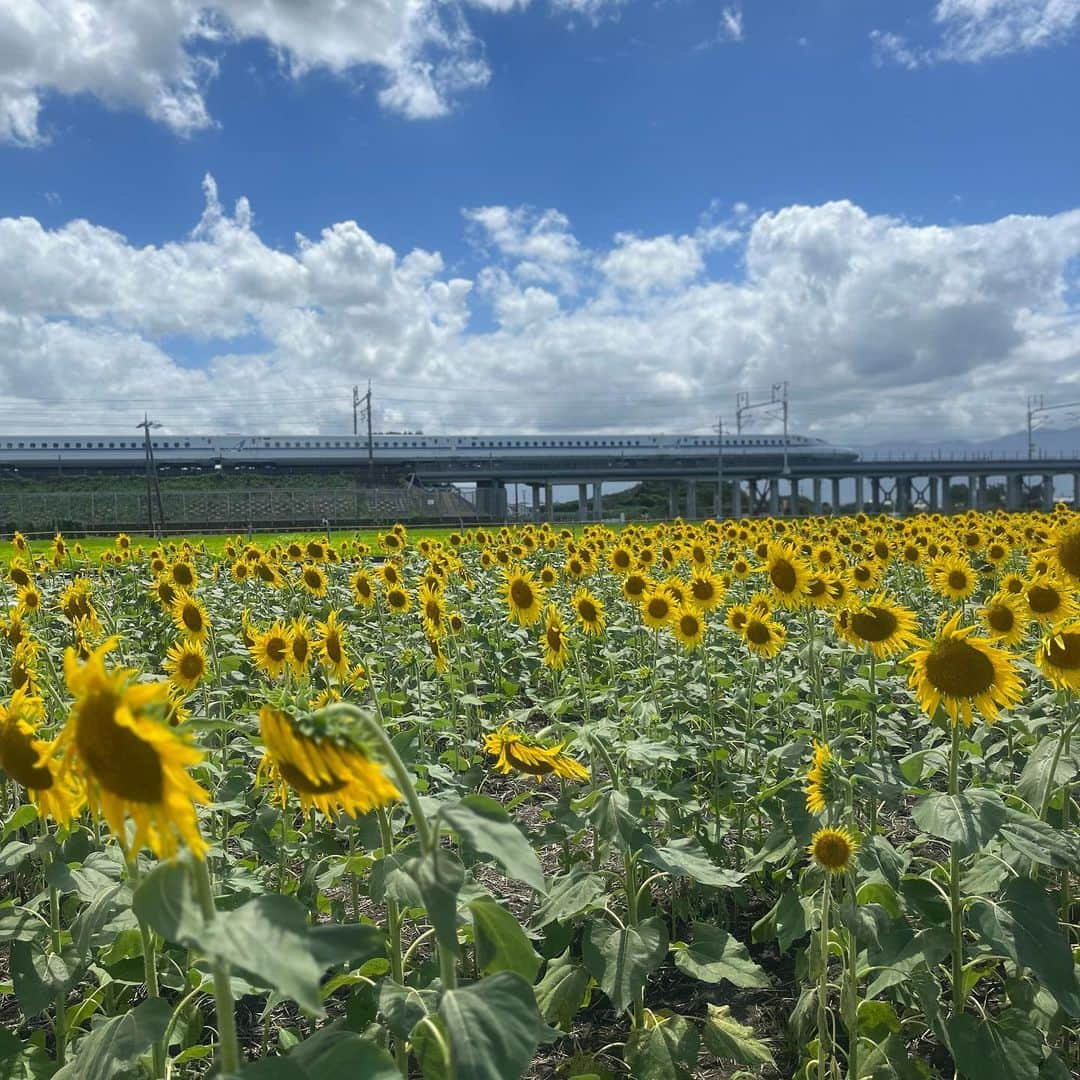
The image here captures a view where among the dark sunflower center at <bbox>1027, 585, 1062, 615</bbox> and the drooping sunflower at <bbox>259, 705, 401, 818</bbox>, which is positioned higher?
the drooping sunflower at <bbox>259, 705, 401, 818</bbox>

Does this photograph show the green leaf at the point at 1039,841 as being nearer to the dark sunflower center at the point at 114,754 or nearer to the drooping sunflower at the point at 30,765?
the dark sunflower center at the point at 114,754

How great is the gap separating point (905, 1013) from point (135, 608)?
9.04 metres

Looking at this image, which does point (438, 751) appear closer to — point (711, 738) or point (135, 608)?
point (711, 738)

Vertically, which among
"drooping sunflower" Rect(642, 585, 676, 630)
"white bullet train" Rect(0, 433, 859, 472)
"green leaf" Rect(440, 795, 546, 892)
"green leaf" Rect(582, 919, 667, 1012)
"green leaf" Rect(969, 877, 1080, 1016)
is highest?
"white bullet train" Rect(0, 433, 859, 472)

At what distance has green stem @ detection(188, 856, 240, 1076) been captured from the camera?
132 cm

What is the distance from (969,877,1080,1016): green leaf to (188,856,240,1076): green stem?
1.96 metres

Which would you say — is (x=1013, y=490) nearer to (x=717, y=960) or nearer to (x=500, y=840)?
(x=717, y=960)

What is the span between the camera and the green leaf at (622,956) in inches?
101

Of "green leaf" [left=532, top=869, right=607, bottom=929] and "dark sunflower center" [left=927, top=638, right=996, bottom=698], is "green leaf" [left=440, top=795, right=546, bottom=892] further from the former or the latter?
"dark sunflower center" [left=927, top=638, right=996, bottom=698]

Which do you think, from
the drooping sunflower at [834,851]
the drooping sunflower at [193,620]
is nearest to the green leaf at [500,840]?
the drooping sunflower at [834,851]

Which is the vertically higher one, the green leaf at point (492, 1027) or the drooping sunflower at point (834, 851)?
the green leaf at point (492, 1027)

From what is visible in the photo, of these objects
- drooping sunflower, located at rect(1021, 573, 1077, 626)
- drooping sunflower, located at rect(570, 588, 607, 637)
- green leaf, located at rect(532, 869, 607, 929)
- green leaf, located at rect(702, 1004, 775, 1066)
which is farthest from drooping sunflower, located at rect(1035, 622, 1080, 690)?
drooping sunflower, located at rect(570, 588, 607, 637)

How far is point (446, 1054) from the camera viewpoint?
1.46 m

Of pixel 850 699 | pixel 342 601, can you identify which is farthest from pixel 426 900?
pixel 342 601
